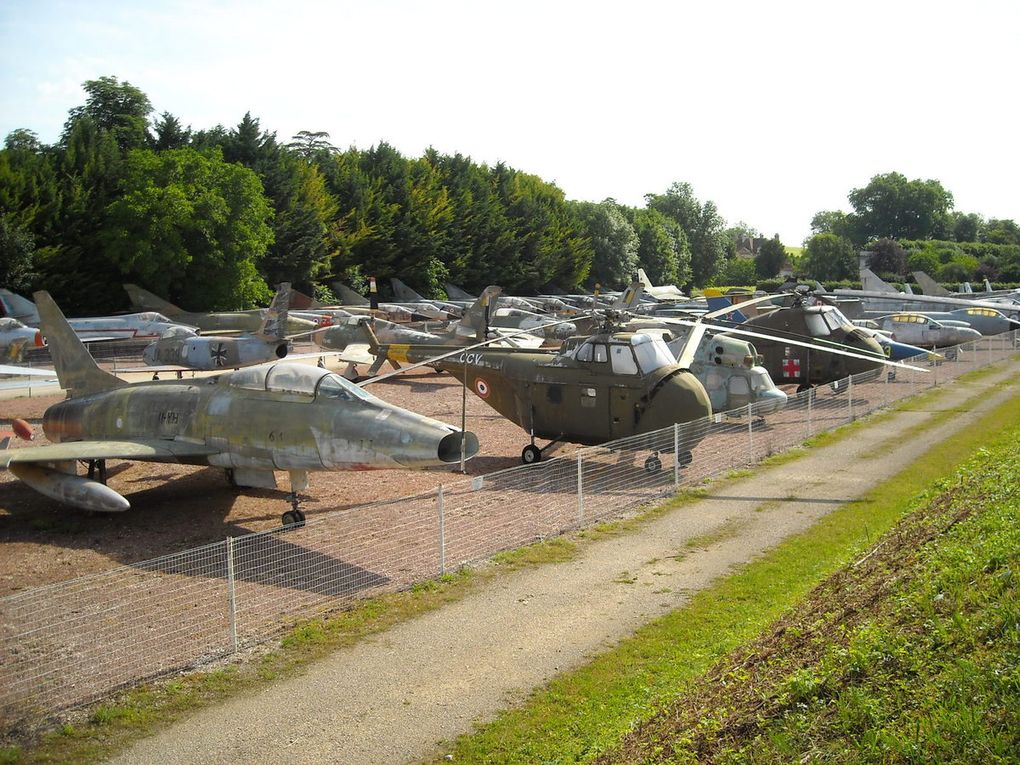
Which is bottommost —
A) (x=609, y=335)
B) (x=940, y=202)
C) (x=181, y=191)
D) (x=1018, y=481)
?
(x=1018, y=481)

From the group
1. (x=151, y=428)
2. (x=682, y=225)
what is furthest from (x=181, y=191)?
(x=682, y=225)

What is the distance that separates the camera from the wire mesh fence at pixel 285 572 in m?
8.56

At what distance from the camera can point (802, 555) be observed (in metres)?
12.0

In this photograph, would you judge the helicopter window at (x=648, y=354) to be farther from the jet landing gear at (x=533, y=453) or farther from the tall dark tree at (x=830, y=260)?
the tall dark tree at (x=830, y=260)

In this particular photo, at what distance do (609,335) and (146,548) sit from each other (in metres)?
9.54

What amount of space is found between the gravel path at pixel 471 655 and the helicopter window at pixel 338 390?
12.4 feet

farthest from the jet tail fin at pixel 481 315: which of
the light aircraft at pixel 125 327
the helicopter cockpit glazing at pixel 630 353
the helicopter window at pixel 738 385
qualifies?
the light aircraft at pixel 125 327

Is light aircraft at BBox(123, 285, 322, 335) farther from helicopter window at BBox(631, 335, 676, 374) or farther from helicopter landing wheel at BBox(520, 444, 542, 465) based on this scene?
helicopter window at BBox(631, 335, 676, 374)

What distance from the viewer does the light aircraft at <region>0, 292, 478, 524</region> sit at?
12.5 metres

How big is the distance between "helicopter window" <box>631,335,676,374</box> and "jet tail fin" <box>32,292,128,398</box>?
33.1 ft

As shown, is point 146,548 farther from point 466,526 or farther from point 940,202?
point 940,202

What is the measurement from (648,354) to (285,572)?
8889 mm

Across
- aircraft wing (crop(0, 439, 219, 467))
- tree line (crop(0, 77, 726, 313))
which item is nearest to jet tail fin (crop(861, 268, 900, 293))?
tree line (crop(0, 77, 726, 313))

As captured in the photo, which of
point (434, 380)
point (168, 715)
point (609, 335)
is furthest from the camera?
point (434, 380)
